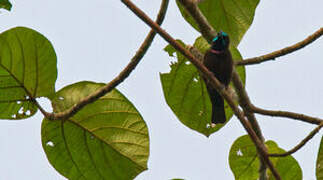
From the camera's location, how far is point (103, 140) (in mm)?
2809

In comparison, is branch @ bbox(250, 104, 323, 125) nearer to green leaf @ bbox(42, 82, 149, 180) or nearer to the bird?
green leaf @ bbox(42, 82, 149, 180)

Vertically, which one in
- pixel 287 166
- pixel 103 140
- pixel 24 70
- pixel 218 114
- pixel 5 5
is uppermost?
pixel 5 5

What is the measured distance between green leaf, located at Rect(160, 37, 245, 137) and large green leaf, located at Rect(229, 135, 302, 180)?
234 mm

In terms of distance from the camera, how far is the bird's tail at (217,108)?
130 inches

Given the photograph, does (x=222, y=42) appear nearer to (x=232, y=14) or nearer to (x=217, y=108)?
(x=232, y=14)

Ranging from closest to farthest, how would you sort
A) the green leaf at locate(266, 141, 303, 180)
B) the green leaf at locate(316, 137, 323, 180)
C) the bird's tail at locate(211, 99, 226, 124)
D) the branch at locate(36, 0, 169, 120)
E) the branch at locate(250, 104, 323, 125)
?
the branch at locate(250, 104, 323, 125) → the branch at locate(36, 0, 169, 120) → the green leaf at locate(316, 137, 323, 180) → the green leaf at locate(266, 141, 303, 180) → the bird's tail at locate(211, 99, 226, 124)

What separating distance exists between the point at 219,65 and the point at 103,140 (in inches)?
44.3

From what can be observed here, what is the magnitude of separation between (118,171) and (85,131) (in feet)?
0.98

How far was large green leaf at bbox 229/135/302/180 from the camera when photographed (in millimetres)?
2965

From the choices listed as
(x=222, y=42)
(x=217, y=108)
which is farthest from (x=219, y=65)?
(x=217, y=108)

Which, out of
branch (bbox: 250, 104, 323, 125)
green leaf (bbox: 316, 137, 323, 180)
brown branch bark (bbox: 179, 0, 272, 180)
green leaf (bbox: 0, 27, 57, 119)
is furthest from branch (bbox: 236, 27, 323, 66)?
green leaf (bbox: 0, 27, 57, 119)

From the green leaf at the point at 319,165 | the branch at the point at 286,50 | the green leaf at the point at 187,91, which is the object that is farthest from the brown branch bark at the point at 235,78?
the green leaf at the point at 187,91

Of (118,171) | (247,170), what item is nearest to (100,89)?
(118,171)

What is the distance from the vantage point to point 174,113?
3121 millimetres
